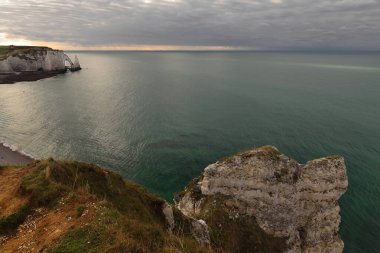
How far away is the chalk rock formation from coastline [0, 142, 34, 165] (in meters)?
49.6

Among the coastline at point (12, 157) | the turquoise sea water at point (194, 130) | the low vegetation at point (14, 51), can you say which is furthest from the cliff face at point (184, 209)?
the low vegetation at point (14, 51)

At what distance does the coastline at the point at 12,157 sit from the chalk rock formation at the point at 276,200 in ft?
163

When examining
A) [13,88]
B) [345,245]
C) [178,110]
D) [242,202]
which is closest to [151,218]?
[242,202]

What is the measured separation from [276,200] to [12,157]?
6400cm

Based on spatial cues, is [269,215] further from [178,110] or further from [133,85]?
[133,85]

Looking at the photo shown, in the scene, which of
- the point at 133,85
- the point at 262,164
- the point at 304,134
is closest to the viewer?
the point at 262,164

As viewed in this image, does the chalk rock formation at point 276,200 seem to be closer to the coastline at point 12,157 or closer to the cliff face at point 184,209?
the cliff face at point 184,209

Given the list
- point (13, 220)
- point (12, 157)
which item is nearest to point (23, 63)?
point (12, 157)

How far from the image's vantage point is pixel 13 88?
488ft

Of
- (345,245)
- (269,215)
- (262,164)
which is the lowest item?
(345,245)

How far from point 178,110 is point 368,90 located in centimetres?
11333

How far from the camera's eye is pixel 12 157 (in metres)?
68.1

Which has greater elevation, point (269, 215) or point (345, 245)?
point (269, 215)

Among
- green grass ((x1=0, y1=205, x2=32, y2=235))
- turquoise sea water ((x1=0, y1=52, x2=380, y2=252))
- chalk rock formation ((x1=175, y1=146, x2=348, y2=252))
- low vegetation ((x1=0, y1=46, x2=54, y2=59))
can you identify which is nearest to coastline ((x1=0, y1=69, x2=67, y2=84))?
low vegetation ((x1=0, y1=46, x2=54, y2=59))
